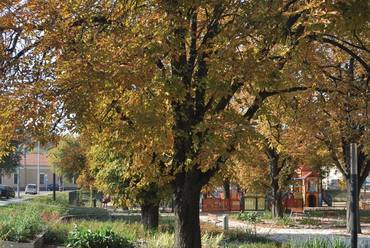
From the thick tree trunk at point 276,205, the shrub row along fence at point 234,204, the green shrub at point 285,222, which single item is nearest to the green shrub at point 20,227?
the green shrub at point 285,222

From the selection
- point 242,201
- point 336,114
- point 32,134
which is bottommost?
point 242,201

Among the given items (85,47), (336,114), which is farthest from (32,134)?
(336,114)

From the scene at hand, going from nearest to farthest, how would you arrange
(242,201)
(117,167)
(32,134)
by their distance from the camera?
(32,134) < (117,167) < (242,201)

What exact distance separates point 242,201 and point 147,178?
33.7m

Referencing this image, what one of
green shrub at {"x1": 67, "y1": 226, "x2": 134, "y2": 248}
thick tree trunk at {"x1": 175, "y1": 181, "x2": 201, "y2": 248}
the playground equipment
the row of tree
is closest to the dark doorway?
the playground equipment

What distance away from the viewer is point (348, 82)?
43.1 feet

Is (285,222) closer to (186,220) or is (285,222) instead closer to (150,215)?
(150,215)

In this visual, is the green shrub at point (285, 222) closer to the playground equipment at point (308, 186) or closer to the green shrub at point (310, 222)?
the green shrub at point (310, 222)

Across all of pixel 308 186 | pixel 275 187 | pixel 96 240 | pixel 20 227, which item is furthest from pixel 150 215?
pixel 308 186

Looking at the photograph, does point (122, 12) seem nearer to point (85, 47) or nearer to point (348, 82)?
point (85, 47)

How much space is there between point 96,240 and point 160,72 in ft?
21.3

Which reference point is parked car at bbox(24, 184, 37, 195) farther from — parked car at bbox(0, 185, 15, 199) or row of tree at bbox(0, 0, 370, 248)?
row of tree at bbox(0, 0, 370, 248)

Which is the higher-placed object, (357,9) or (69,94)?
(357,9)

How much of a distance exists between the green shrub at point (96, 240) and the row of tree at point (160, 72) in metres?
3.58
